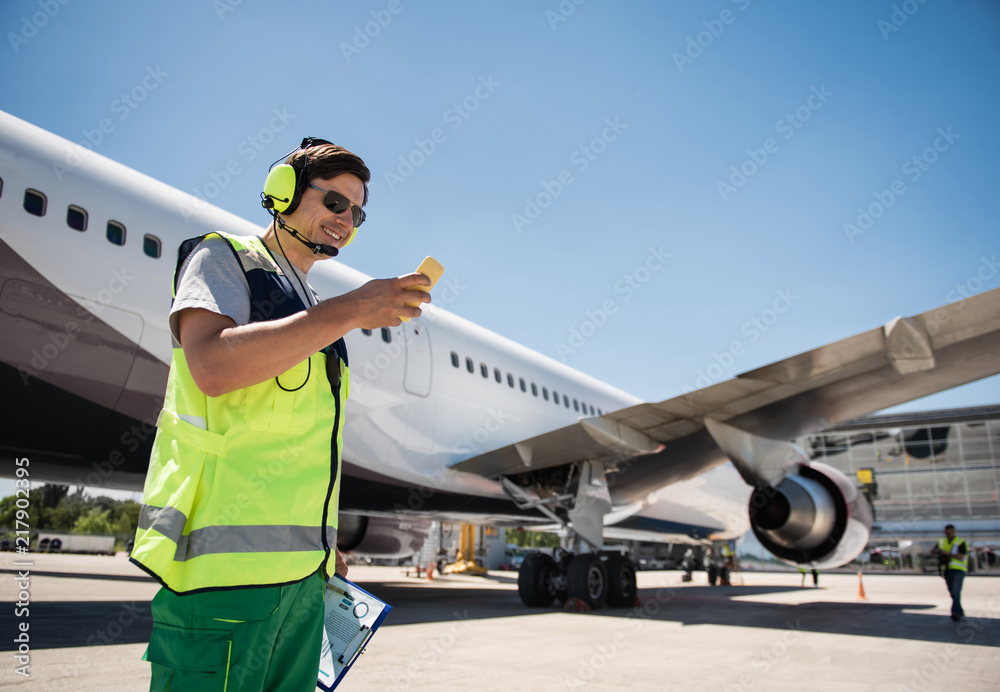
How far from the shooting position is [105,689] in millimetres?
2824

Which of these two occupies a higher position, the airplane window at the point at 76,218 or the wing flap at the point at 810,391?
the airplane window at the point at 76,218

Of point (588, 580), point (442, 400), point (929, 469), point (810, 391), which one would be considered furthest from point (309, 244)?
point (929, 469)

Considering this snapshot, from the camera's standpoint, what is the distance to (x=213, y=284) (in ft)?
3.51

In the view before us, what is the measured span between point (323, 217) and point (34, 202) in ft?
12.1

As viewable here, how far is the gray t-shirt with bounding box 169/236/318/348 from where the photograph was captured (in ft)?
3.38

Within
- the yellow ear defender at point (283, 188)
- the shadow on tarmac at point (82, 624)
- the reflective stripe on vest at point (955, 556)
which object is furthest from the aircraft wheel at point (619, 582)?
the yellow ear defender at point (283, 188)

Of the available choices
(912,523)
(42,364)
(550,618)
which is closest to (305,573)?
(42,364)

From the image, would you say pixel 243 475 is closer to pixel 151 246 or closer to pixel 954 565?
pixel 151 246

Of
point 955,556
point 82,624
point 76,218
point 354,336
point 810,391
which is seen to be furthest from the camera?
point 955,556

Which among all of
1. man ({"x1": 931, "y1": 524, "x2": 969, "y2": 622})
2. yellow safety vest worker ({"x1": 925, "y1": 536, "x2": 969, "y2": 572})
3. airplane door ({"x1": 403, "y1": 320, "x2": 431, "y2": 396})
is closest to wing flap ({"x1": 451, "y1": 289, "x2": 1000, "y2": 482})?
airplane door ({"x1": 403, "y1": 320, "x2": 431, "y2": 396})

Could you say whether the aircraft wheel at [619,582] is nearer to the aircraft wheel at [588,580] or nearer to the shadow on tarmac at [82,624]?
the aircraft wheel at [588,580]

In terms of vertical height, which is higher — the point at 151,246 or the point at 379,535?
the point at 151,246

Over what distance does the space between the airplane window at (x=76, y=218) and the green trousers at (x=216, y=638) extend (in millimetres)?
3961

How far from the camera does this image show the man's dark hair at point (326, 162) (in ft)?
4.39
